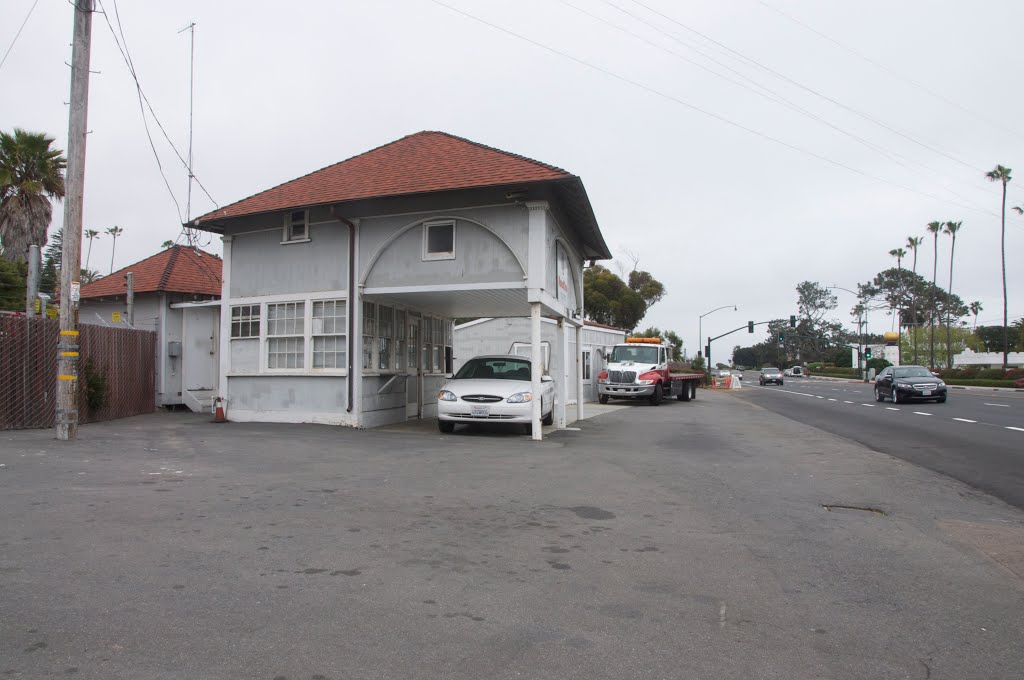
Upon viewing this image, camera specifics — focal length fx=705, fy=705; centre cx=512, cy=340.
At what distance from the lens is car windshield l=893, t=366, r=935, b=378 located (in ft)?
87.0

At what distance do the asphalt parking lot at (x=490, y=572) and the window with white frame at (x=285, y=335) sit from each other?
18.8ft

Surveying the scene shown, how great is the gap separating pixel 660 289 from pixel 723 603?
56.0 meters

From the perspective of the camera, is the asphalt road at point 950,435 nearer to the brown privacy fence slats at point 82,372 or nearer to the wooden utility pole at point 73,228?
the wooden utility pole at point 73,228

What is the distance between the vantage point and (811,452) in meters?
11.7

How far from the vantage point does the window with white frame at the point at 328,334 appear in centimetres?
1433

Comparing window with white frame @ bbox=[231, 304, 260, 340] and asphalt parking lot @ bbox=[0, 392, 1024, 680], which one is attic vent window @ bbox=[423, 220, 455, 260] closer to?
window with white frame @ bbox=[231, 304, 260, 340]

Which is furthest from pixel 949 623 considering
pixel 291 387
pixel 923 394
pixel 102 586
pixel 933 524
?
pixel 923 394

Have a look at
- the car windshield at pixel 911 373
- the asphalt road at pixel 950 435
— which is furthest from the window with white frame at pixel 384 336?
the car windshield at pixel 911 373

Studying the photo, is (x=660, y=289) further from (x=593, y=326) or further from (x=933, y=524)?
(x=933, y=524)

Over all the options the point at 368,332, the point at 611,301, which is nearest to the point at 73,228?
the point at 368,332

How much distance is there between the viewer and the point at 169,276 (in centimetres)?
1820

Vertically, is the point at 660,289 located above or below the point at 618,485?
above

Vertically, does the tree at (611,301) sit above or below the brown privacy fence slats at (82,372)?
above

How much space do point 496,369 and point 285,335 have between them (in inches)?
178
